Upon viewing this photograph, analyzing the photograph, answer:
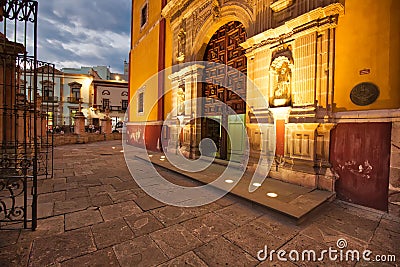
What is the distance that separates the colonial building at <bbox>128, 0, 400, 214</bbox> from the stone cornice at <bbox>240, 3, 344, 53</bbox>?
0.06 ft

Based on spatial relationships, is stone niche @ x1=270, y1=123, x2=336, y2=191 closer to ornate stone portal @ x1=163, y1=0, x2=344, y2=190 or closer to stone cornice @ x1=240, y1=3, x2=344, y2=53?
ornate stone portal @ x1=163, y1=0, x2=344, y2=190

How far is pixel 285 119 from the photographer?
4.59 metres

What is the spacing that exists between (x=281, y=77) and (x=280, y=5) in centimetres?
174

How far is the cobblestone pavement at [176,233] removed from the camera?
6.98 feet

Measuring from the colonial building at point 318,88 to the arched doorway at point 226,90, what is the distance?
37 mm

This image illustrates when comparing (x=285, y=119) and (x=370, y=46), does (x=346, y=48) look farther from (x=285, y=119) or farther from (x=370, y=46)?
(x=285, y=119)

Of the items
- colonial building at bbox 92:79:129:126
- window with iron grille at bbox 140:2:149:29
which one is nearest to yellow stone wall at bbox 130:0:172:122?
window with iron grille at bbox 140:2:149:29

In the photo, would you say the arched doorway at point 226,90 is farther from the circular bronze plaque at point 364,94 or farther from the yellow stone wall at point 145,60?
the yellow stone wall at point 145,60

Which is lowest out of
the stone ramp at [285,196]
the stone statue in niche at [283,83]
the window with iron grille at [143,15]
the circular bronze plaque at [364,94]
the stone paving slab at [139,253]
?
the stone paving slab at [139,253]

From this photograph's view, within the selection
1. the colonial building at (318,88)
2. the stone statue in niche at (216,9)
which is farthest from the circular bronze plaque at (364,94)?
the stone statue in niche at (216,9)

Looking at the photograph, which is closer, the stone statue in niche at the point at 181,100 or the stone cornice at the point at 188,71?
the stone cornice at the point at 188,71

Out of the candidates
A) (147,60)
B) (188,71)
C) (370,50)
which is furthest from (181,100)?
(370,50)

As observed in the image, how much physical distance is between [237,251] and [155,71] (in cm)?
1062

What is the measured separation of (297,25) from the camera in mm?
4363
